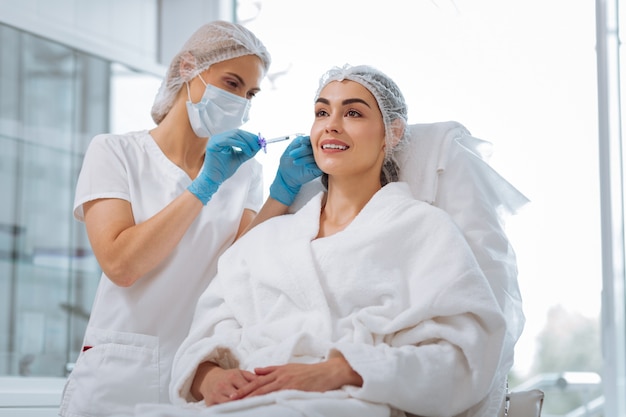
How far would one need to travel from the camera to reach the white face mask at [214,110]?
6.55 feet

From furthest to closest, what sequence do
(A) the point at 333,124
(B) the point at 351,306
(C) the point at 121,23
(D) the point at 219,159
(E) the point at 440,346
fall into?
1. (C) the point at 121,23
2. (D) the point at 219,159
3. (A) the point at 333,124
4. (B) the point at 351,306
5. (E) the point at 440,346

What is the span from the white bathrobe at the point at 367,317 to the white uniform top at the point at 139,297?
0.61 feet

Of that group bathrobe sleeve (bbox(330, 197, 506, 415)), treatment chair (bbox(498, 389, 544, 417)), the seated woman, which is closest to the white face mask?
the seated woman

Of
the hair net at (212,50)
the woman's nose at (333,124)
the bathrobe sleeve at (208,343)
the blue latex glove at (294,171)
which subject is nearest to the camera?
the bathrobe sleeve at (208,343)

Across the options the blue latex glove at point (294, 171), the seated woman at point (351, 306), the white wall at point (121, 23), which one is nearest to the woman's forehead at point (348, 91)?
the seated woman at point (351, 306)

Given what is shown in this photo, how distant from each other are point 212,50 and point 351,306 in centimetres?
84

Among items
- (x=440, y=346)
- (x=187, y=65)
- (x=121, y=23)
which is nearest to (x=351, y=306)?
(x=440, y=346)

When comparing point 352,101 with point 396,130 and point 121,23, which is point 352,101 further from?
point 121,23

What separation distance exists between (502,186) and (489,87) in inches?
55.7

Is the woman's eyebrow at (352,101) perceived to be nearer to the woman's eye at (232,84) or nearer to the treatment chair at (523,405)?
the woman's eye at (232,84)

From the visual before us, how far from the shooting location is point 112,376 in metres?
1.82

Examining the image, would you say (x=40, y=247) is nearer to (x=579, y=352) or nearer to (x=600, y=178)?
(x=600, y=178)

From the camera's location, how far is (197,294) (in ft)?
6.36

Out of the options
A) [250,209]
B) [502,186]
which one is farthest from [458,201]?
[250,209]
